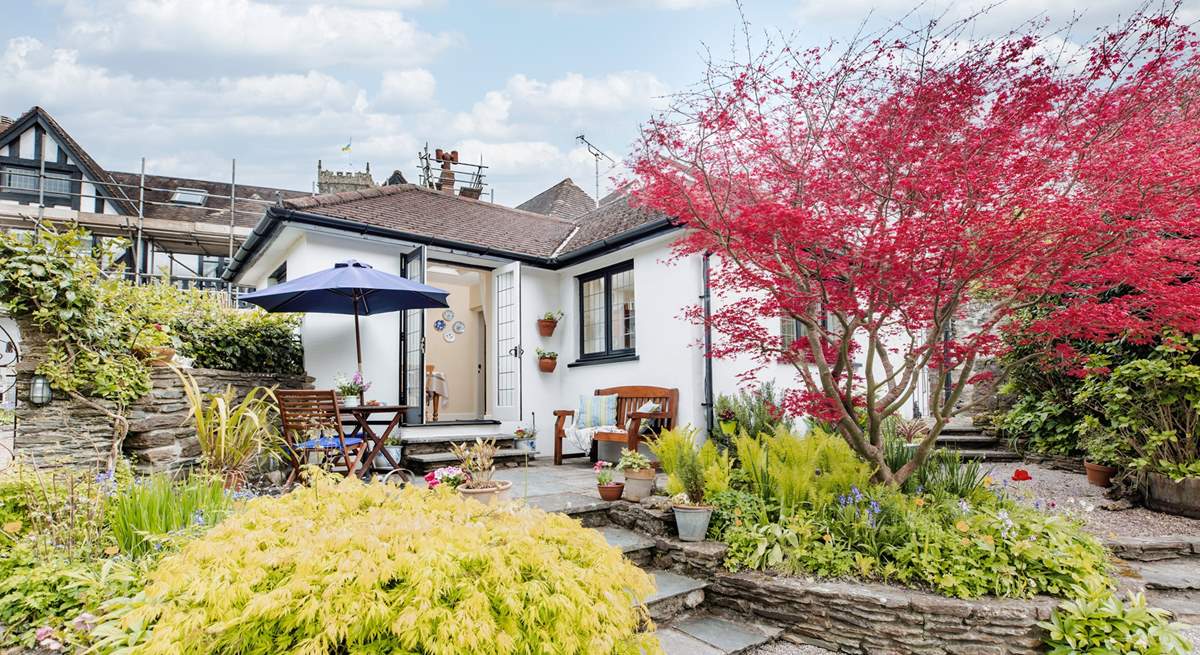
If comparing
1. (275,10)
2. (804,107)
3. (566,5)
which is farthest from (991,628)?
(275,10)

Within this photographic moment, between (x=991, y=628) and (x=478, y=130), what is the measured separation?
1821 cm

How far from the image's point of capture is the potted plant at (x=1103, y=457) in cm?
557

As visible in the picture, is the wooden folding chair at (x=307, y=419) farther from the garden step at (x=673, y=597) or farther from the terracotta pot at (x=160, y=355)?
the garden step at (x=673, y=597)

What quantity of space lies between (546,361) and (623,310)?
142 centimetres

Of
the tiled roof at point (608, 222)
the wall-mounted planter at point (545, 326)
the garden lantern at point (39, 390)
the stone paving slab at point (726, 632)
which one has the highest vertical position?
the tiled roof at point (608, 222)

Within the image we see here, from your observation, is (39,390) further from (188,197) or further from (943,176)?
(188,197)

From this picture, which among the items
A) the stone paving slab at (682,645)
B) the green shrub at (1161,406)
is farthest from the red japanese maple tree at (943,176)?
the stone paving slab at (682,645)

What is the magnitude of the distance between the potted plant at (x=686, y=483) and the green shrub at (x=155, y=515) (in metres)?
A: 2.66

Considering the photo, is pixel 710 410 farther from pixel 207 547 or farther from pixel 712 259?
pixel 207 547

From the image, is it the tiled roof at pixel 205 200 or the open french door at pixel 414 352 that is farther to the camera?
the tiled roof at pixel 205 200

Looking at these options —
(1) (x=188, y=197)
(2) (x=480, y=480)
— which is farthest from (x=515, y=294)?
(1) (x=188, y=197)

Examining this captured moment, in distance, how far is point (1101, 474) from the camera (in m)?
5.82

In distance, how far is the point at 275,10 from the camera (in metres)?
8.05

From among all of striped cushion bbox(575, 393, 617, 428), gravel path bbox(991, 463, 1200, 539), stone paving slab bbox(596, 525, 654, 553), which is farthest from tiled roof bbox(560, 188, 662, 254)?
gravel path bbox(991, 463, 1200, 539)
